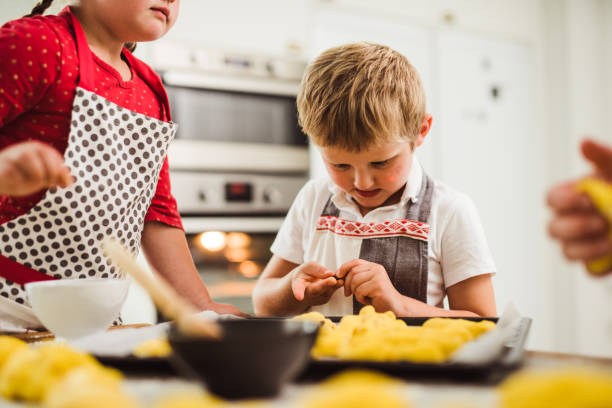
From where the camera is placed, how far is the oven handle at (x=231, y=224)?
1993 mm

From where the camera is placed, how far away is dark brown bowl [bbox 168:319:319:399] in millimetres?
405

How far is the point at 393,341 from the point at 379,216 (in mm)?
624

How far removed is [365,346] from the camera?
1.75 ft

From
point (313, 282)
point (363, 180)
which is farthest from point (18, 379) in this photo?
point (363, 180)

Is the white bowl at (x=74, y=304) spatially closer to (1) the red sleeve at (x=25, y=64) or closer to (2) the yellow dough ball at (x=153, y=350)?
(2) the yellow dough ball at (x=153, y=350)

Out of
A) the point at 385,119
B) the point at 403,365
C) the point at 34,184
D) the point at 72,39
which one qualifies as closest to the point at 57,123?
the point at 72,39

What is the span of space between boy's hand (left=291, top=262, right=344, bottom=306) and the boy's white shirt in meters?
0.16

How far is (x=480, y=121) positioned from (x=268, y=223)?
141 centimetres

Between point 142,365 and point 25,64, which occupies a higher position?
point 25,64

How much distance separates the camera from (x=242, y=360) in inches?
16.2

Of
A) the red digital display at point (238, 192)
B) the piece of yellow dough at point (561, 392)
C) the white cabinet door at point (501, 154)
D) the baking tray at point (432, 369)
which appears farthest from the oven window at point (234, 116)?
the piece of yellow dough at point (561, 392)

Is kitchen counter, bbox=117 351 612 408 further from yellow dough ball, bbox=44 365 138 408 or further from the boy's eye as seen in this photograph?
the boy's eye

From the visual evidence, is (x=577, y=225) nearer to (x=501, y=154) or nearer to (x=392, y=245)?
(x=392, y=245)

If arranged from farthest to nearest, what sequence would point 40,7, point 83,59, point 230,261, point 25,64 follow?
point 230,261 < point 40,7 < point 83,59 < point 25,64
